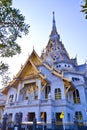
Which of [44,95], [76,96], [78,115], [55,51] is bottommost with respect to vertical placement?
[78,115]

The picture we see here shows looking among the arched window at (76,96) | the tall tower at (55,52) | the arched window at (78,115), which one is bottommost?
the arched window at (78,115)

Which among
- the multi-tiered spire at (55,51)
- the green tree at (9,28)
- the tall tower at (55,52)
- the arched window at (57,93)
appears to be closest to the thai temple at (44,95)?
the arched window at (57,93)

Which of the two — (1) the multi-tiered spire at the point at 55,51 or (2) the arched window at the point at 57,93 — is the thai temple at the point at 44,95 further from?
(1) the multi-tiered spire at the point at 55,51

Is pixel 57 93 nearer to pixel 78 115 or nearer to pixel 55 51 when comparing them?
pixel 78 115

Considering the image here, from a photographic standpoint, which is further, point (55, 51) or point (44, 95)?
point (55, 51)

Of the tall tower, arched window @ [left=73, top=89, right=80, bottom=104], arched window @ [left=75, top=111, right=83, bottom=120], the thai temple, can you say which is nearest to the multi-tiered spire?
the tall tower

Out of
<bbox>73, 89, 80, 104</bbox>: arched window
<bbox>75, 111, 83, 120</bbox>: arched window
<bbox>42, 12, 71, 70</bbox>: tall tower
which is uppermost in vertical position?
<bbox>42, 12, 71, 70</bbox>: tall tower

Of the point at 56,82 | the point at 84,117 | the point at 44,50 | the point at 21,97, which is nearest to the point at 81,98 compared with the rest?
the point at 84,117

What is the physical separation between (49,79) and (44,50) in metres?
16.7

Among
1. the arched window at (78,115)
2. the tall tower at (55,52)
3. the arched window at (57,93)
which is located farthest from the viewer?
the tall tower at (55,52)

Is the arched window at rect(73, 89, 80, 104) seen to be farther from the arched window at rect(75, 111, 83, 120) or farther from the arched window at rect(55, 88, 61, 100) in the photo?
the arched window at rect(55, 88, 61, 100)

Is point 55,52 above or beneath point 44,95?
above

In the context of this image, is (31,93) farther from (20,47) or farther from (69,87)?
(20,47)

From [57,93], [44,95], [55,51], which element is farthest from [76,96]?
[55,51]
